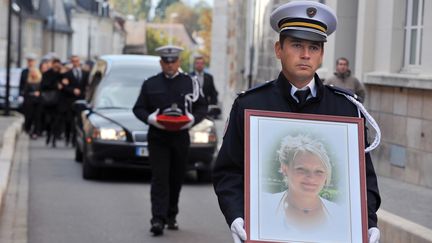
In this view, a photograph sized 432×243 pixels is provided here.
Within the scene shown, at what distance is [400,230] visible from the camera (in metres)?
9.45

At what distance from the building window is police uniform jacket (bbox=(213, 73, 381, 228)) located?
10.5 metres

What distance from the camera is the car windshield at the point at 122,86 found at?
16480 mm

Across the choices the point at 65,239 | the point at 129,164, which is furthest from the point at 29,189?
the point at 65,239

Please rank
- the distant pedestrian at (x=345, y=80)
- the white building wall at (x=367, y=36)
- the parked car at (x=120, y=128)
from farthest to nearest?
the white building wall at (x=367, y=36) < the distant pedestrian at (x=345, y=80) < the parked car at (x=120, y=128)

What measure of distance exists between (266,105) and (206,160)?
410 inches

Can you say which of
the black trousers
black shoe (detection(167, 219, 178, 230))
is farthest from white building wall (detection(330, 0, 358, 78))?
the black trousers

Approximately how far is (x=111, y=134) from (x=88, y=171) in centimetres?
82

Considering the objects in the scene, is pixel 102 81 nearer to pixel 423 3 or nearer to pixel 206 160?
pixel 206 160

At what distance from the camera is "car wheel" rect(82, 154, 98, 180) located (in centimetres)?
1566

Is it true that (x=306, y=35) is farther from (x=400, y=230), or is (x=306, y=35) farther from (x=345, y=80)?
(x=345, y=80)

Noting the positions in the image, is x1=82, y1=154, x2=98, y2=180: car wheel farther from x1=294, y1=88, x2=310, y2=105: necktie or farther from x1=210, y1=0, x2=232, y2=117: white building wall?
x1=210, y1=0, x2=232, y2=117: white building wall

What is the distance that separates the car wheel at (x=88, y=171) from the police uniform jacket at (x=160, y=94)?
14.7ft

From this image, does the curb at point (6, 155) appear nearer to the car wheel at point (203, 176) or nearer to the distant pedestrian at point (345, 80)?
the car wheel at point (203, 176)

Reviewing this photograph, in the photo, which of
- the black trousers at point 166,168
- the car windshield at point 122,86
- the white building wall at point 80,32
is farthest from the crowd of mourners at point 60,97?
the white building wall at point 80,32
